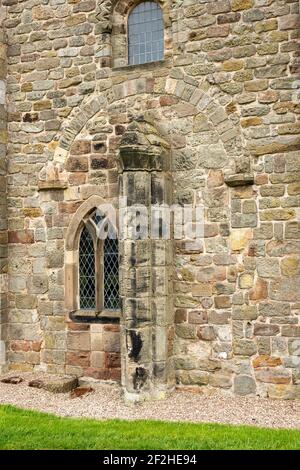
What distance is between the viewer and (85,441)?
20.0ft

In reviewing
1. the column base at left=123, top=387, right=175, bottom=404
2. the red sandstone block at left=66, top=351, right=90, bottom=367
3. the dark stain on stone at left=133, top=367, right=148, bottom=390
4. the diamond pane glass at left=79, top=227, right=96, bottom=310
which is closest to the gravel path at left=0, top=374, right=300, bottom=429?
the column base at left=123, top=387, right=175, bottom=404

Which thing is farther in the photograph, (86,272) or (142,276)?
(86,272)

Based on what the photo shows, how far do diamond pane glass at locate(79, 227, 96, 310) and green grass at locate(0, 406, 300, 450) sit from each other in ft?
8.07

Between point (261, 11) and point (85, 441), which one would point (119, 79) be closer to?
point (261, 11)

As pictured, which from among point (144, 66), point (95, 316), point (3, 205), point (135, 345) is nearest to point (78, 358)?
point (95, 316)

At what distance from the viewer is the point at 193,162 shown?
27.6 ft

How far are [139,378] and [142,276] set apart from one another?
140 centimetres

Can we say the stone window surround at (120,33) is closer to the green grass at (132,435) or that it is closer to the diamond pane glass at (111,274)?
the diamond pane glass at (111,274)

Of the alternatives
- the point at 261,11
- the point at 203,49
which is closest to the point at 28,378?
the point at 203,49

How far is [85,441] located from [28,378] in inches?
133

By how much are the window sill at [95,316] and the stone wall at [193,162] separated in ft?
0.42

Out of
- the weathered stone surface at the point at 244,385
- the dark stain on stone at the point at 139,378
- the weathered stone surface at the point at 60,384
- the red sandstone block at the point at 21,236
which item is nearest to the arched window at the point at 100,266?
the red sandstone block at the point at 21,236

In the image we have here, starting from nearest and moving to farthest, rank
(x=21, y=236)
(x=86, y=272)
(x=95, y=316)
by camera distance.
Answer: (x=95, y=316), (x=86, y=272), (x=21, y=236)

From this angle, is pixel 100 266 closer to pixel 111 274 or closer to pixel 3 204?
pixel 111 274
